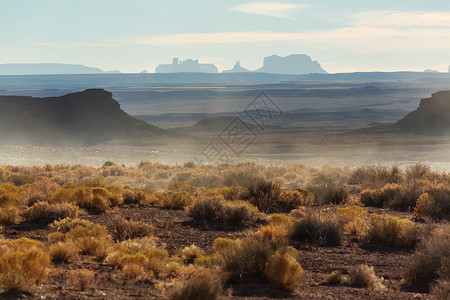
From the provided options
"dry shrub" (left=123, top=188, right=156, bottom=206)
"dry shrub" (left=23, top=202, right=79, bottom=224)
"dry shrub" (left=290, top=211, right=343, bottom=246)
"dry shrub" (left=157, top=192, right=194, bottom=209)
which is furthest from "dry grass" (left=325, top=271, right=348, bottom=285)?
"dry shrub" (left=123, top=188, right=156, bottom=206)

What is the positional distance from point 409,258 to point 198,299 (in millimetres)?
5586

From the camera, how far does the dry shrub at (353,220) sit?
12.0m

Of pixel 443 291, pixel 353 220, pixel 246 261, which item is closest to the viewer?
pixel 443 291

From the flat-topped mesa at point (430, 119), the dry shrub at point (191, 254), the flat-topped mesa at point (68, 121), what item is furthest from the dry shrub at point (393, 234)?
the flat-topped mesa at point (430, 119)

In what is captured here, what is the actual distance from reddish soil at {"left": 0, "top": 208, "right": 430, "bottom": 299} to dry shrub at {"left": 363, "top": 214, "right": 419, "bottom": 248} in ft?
1.39

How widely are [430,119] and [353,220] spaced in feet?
241

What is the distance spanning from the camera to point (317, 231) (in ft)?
36.0

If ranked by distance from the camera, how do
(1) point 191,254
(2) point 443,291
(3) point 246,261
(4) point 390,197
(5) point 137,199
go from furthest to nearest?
(4) point 390,197, (5) point 137,199, (1) point 191,254, (3) point 246,261, (2) point 443,291

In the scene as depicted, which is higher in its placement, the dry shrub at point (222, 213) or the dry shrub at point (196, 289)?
the dry shrub at point (196, 289)

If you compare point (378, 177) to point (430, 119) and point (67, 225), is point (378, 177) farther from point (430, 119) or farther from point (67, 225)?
point (430, 119)

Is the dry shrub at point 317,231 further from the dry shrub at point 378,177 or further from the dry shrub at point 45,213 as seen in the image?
the dry shrub at point 378,177

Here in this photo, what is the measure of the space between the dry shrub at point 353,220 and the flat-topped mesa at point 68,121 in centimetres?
6105

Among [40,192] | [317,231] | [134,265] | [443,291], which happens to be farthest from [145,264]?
[40,192]

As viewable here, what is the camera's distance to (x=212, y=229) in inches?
472
